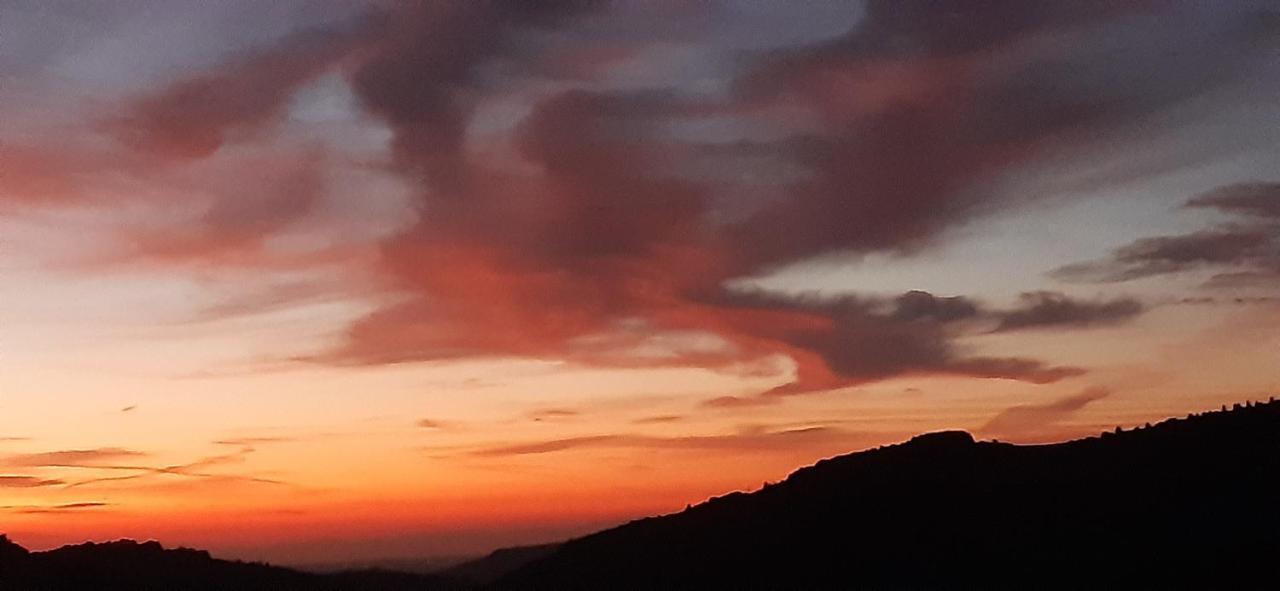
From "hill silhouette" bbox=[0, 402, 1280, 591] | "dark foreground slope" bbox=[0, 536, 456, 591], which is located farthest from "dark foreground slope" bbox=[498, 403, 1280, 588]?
"dark foreground slope" bbox=[0, 536, 456, 591]

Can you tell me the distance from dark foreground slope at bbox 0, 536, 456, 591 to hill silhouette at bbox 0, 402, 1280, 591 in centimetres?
39

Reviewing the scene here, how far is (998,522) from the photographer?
9456 centimetres

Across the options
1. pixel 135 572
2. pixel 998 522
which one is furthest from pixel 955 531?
pixel 135 572

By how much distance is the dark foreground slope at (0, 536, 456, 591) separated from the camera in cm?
11688

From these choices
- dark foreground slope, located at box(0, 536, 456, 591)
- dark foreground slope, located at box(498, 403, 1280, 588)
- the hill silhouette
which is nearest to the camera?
dark foreground slope, located at box(498, 403, 1280, 588)

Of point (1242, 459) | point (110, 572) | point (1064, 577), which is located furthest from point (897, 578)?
point (110, 572)

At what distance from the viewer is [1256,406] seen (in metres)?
94.6

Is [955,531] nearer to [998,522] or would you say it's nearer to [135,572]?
[998,522]

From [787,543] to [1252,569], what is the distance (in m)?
47.3

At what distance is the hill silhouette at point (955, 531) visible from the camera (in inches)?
2995

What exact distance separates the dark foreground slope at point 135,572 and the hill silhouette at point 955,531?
0.39 m

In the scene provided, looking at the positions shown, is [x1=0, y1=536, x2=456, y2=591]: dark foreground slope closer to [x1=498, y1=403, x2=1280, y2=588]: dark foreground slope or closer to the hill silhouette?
the hill silhouette

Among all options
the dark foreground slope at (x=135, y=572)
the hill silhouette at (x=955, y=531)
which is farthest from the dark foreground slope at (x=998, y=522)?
the dark foreground slope at (x=135, y=572)

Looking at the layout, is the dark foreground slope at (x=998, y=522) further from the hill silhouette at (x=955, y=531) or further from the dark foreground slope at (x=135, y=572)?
the dark foreground slope at (x=135, y=572)
